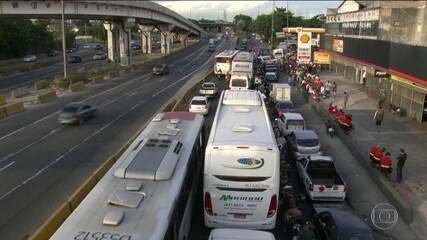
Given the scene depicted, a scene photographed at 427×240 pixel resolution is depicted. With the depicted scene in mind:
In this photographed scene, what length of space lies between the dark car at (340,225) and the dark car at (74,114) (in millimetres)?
19314

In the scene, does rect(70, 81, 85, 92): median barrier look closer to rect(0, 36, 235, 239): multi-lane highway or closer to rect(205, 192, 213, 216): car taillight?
rect(0, 36, 235, 239): multi-lane highway

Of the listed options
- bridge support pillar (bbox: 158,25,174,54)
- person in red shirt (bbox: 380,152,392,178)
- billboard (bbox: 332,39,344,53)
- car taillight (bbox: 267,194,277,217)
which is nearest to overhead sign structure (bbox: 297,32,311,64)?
billboard (bbox: 332,39,344,53)

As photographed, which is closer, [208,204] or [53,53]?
[208,204]

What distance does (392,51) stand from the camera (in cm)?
3341

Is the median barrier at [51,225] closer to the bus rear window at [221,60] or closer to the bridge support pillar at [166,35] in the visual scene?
the bus rear window at [221,60]

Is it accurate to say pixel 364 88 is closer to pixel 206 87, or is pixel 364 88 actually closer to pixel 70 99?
pixel 206 87

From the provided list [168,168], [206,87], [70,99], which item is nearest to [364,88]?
[206,87]

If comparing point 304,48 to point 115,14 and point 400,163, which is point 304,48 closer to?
point 400,163

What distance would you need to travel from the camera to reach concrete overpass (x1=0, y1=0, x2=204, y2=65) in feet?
A: 162

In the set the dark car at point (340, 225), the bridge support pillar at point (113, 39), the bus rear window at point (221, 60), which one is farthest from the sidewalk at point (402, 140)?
the bridge support pillar at point (113, 39)

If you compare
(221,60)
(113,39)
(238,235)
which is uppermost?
(113,39)

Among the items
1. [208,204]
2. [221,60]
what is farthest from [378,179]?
[221,60]

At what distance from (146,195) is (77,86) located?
134 feet

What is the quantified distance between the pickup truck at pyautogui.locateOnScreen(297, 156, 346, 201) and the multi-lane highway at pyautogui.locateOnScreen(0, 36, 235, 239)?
868 cm
